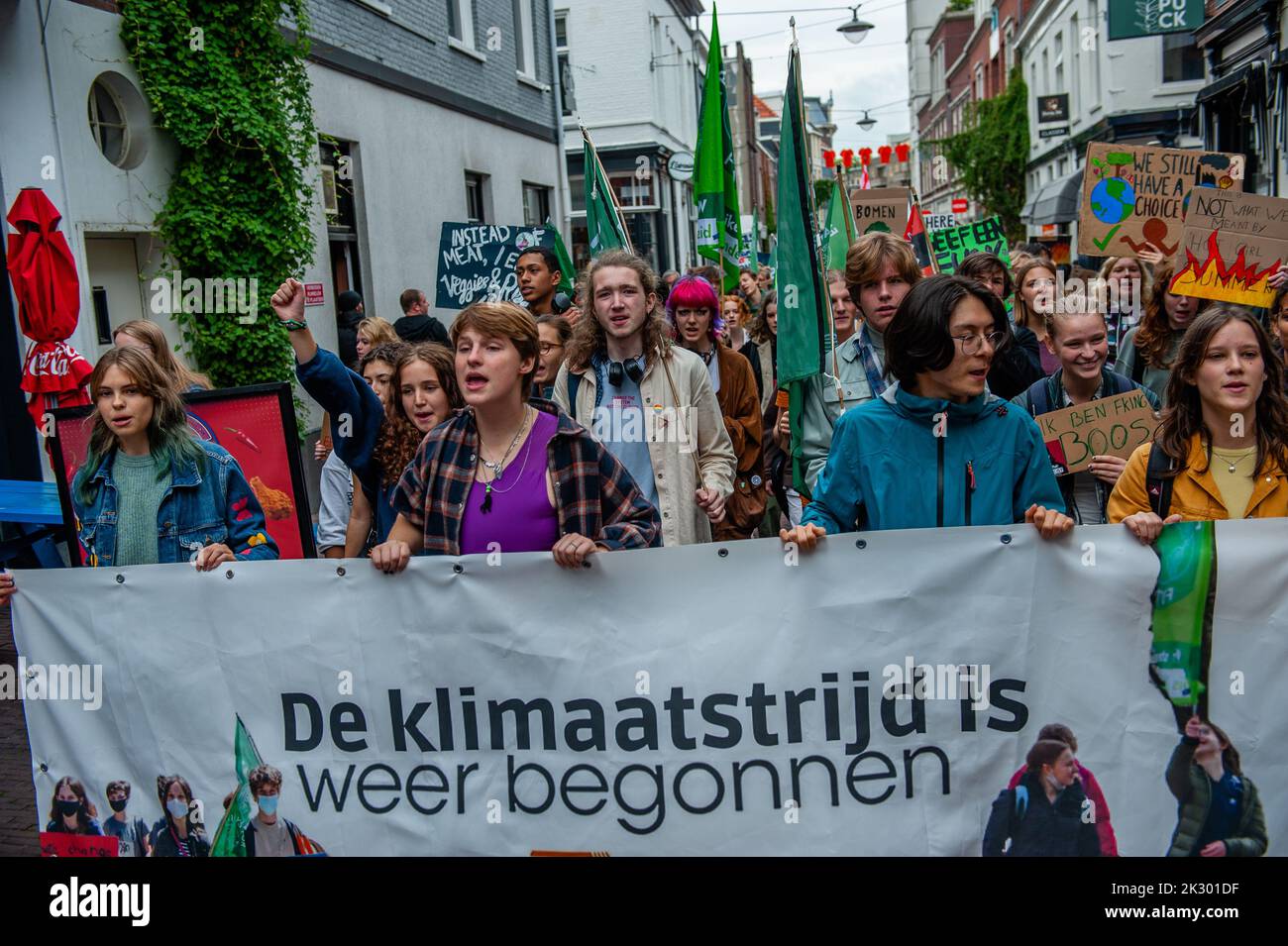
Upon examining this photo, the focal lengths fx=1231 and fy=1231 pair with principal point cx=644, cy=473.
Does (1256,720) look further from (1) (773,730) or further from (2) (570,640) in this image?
(2) (570,640)

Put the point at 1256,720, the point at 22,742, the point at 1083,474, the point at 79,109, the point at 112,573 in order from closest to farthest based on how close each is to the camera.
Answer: the point at 1256,720 → the point at 112,573 → the point at 1083,474 → the point at 22,742 → the point at 79,109

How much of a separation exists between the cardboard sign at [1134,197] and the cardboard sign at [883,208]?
119 inches

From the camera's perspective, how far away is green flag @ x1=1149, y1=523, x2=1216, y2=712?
3.21 meters

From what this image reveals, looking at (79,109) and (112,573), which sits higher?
(79,109)

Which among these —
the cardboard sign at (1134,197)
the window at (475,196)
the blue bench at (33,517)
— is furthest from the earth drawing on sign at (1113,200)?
the window at (475,196)

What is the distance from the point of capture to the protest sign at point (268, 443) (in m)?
5.02

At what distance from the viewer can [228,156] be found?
10242 mm

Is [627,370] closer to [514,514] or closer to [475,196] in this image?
[514,514]

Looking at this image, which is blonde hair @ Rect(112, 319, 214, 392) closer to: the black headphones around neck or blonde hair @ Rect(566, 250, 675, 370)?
blonde hair @ Rect(566, 250, 675, 370)

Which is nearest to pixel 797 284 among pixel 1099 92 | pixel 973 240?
pixel 973 240
